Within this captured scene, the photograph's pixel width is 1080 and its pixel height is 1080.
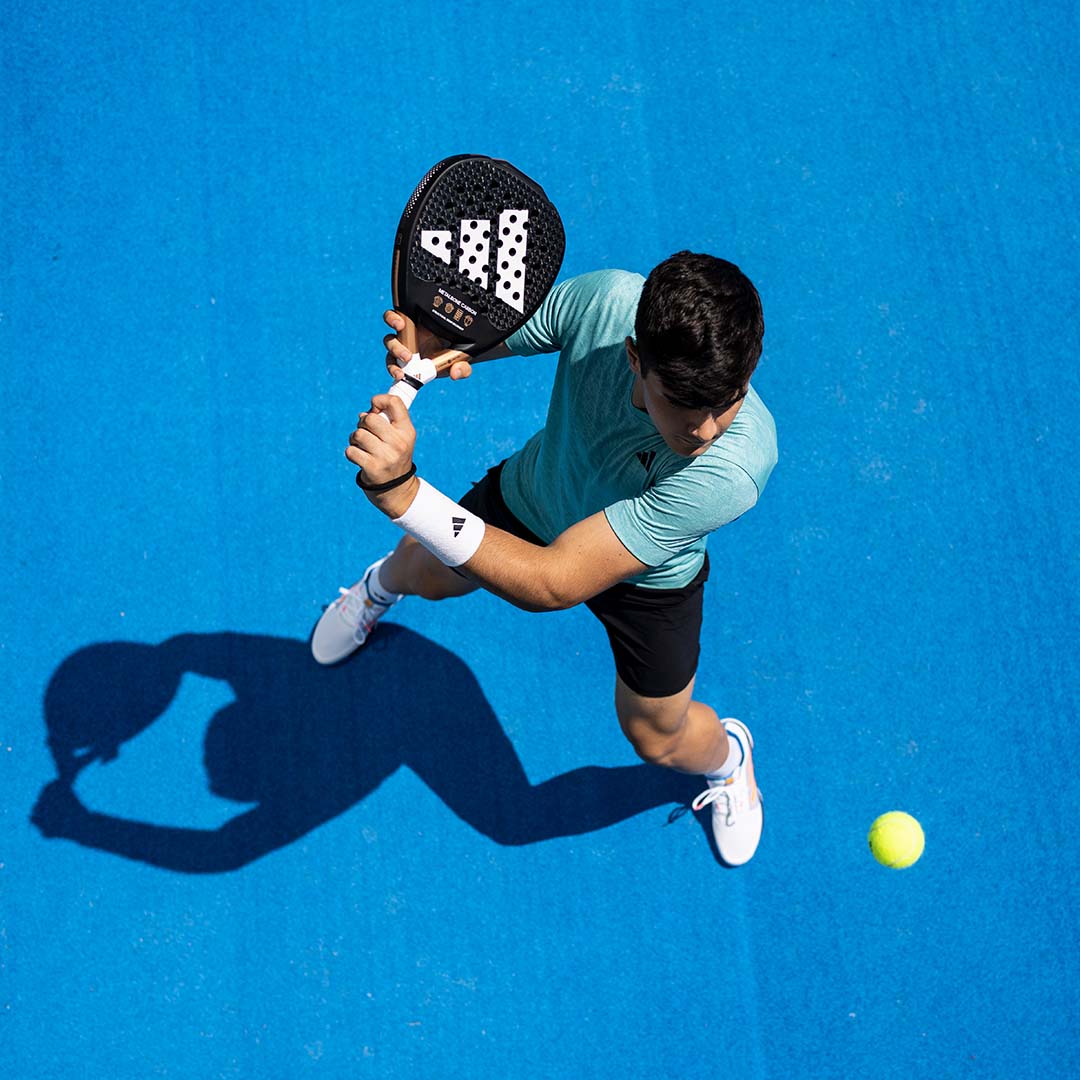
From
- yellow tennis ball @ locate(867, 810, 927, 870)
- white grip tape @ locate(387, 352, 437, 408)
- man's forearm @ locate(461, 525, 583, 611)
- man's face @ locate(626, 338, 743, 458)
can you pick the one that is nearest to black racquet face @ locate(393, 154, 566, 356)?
white grip tape @ locate(387, 352, 437, 408)

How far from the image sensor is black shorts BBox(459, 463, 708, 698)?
7.98ft

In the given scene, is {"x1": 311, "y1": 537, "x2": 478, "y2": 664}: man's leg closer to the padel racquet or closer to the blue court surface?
the blue court surface

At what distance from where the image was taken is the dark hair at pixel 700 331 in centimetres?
181

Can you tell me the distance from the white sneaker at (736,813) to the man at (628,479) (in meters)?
0.12

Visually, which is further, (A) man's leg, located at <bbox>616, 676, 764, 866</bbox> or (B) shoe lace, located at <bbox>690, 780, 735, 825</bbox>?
(B) shoe lace, located at <bbox>690, 780, 735, 825</bbox>

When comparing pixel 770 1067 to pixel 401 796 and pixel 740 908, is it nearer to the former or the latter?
pixel 740 908

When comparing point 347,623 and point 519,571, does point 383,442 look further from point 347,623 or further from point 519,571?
point 347,623

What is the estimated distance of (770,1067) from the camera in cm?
285

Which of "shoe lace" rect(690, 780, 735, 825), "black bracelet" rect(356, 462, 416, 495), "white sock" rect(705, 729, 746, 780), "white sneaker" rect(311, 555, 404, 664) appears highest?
"black bracelet" rect(356, 462, 416, 495)

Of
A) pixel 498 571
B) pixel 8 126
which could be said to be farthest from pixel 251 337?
pixel 498 571

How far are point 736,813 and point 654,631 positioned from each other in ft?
2.62

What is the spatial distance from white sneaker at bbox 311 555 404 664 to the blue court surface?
0.09 m

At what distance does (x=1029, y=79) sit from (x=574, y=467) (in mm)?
2573

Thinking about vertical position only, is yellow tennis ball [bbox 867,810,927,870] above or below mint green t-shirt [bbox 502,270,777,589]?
below
